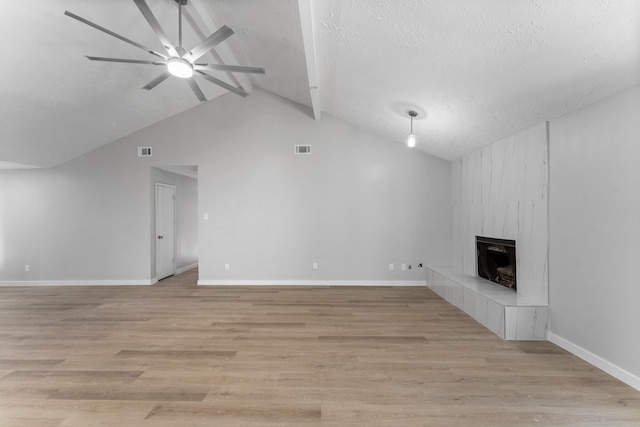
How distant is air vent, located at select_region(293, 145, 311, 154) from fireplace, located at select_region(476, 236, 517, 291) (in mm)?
3380

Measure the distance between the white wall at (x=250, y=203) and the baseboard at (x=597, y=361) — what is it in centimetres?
272

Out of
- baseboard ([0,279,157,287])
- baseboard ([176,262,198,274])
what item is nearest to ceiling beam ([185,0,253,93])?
baseboard ([0,279,157,287])

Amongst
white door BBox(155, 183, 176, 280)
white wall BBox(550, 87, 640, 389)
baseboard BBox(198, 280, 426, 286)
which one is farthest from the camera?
white door BBox(155, 183, 176, 280)

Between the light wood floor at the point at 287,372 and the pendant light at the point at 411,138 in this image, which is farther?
the pendant light at the point at 411,138

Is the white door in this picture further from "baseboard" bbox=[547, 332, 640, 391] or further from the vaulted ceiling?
"baseboard" bbox=[547, 332, 640, 391]

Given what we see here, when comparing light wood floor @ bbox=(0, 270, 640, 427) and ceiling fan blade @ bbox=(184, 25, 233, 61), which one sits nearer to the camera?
light wood floor @ bbox=(0, 270, 640, 427)

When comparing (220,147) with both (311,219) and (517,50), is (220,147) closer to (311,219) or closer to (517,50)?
(311,219)

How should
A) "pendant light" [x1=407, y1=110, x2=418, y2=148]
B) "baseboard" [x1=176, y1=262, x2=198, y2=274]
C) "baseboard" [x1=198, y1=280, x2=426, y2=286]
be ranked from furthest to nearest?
"baseboard" [x1=176, y1=262, x2=198, y2=274], "baseboard" [x1=198, y1=280, x2=426, y2=286], "pendant light" [x1=407, y1=110, x2=418, y2=148]

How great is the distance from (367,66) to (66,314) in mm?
5233

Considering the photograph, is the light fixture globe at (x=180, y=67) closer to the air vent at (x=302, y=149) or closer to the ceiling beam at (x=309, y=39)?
the ceiling beam at (x=309, y=39)

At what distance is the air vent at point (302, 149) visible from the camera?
19.1 ft

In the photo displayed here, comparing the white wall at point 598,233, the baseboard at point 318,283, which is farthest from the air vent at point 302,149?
the white wall at point 598,233

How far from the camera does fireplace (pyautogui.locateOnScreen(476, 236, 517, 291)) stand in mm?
3908

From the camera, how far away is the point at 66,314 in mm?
4180
